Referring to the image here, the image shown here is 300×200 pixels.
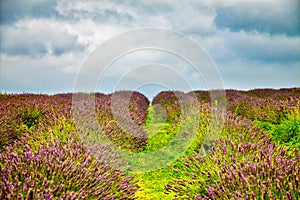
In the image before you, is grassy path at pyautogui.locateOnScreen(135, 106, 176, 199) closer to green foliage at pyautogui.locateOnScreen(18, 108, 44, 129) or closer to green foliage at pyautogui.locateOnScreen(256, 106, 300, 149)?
green foliage at pyautogui.locateOnScreen(256, 106, 300, 149)

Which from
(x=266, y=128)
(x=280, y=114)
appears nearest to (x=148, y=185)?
(x=266, y=128)

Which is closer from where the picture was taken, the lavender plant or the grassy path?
the lavender plant

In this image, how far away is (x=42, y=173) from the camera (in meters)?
3.08

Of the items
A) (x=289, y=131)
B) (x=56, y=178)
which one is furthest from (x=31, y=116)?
(x=289, y=131)

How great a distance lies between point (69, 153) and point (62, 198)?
1053mm

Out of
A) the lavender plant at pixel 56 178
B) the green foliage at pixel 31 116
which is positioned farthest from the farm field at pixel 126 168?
the green foliage at pixel 31 116

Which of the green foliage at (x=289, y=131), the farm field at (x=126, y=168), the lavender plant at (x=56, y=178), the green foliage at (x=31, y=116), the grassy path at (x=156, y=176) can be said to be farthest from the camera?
the green foliage at (x=31, y=116)

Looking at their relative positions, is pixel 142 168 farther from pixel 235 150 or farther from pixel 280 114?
pixel 280 114

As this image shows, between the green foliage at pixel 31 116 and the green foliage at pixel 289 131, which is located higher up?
the green foliage at pixel 31 116

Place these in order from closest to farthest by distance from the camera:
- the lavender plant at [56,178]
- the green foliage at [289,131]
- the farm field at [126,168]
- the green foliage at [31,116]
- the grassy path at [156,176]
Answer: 1. the lavender plant at [56,178]
2. the farm field at [126,168]
3. the grassy path at [156,176]
4. the green foliage at [289,131]
5. the green foliage at [31,116]

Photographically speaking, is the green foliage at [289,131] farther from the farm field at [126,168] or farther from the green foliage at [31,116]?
the green foliage at [31,116]

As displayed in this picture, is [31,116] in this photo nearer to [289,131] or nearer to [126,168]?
[126,168]

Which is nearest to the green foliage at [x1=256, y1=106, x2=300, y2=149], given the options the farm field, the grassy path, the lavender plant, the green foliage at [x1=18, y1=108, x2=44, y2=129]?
the farm field

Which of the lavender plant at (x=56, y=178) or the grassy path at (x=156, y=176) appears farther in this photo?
the grassy path at (x=156, y=176)
